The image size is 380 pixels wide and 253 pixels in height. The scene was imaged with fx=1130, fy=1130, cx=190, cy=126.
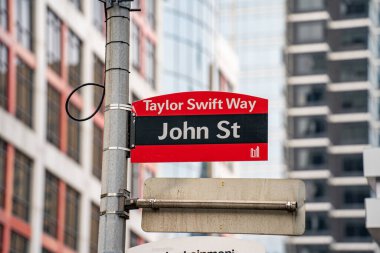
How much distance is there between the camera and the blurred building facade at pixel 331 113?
10662 centimetres

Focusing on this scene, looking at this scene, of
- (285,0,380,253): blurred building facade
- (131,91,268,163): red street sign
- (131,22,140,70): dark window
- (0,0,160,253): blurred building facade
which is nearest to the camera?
(131,91,268,163): red street sign

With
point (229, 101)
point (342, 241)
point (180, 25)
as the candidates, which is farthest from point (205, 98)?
point (342, 241)

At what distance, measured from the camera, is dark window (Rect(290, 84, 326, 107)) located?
109812 millimetres

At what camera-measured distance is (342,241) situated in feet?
347

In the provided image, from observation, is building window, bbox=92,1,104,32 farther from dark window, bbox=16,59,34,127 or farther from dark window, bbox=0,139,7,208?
dark window, bbox=0,139,7,208

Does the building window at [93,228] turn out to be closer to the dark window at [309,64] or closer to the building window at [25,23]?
the building window at [25,23]

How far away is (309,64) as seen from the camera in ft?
364

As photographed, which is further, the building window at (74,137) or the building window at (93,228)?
the building window at (93,228)

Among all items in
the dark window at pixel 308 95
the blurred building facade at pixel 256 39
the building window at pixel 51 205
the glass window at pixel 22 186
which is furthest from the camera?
the blurred building facade at pixel 256 39

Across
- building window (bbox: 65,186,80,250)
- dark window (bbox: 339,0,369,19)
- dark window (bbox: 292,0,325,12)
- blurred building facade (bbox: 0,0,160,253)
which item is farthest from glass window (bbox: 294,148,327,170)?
building window (bbox: 65,186,80,250)

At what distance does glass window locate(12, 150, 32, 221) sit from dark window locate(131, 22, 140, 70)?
14802 millimetres

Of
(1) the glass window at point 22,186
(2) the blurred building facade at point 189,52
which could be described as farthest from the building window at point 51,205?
(2) the blurred building facade at point 189,52

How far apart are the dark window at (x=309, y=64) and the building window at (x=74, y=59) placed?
187ft

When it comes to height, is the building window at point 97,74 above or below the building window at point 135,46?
below
